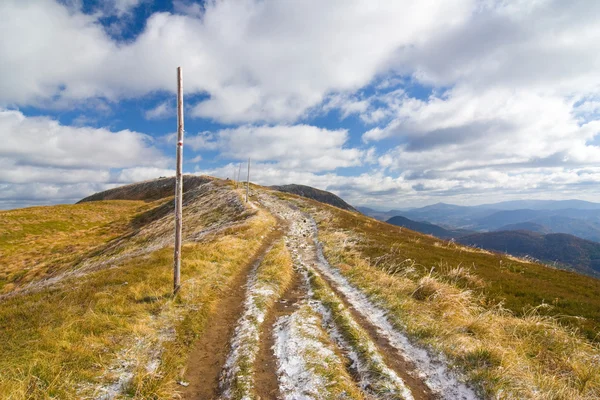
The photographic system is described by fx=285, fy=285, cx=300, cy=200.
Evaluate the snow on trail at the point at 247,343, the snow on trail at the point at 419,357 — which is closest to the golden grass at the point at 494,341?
the snow on trail at the point at 419,357

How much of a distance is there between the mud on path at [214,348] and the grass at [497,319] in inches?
282

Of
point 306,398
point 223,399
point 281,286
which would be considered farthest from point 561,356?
point 281,286

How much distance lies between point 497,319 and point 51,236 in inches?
3356

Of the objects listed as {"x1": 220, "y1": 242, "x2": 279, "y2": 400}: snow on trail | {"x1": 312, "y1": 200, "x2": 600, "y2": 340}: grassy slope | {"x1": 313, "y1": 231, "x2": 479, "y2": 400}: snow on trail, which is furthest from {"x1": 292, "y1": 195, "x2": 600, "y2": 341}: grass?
{"x1": 220, "y1": 242, "x2": 279, "y2": 400}: snow on trail

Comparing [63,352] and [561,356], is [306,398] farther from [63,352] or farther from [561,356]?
[561,356]

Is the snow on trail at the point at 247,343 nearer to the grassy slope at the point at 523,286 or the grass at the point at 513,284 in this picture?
the grass at the point at 513,284

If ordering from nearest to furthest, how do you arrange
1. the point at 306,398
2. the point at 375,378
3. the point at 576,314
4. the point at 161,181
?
the point at 306,398 < the point at 375,378 < the point at 576,314 < the point at 161,181

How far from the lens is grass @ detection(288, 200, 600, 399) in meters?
8.27

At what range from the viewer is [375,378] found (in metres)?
8.58

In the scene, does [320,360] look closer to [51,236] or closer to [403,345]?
[403,345]

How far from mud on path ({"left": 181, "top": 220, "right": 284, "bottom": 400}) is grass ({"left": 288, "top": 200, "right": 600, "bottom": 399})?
7.15 meters

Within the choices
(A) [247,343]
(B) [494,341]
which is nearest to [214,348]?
(A) [247,343]

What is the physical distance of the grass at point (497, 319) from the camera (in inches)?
326

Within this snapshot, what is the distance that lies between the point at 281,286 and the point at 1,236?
76.4m
